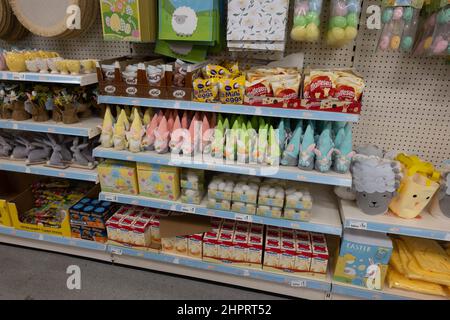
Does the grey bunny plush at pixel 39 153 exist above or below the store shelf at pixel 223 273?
above

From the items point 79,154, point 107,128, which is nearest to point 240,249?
point 107,128

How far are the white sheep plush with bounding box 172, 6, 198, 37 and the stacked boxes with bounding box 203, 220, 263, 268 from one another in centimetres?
119

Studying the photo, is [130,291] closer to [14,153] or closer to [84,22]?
[14,153]

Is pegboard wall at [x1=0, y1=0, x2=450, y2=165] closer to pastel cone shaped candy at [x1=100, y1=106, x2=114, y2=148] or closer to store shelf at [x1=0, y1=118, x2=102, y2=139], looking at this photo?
pastel cone shaped candy at [x1=100, y1=106, x2=114, y2=148]

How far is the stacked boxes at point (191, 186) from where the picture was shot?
183 centimetres

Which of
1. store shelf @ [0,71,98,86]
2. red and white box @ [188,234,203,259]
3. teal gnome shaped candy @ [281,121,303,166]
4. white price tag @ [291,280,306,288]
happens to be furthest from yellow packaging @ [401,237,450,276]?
store shelf @ [0,71,98,86]

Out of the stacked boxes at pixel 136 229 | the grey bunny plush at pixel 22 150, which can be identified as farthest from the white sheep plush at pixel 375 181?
the grey bunny plush at pixel 22 150

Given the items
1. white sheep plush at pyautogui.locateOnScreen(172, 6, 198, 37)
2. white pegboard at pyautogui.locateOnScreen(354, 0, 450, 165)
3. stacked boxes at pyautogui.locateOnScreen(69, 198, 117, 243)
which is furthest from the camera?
stacked boxes at pyautogui.locateOnScreen(69, 198, 117, 243)

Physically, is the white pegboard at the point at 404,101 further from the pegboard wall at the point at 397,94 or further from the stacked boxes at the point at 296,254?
the stacked boxes at the point at 296,254

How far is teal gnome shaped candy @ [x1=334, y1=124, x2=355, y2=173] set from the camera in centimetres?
157

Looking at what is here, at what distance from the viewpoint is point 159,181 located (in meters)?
1.86

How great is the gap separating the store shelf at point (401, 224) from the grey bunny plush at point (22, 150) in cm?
210

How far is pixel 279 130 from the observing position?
1646 millimetres
